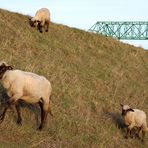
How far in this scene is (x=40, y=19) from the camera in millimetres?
25062

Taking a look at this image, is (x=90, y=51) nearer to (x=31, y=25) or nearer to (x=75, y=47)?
(x=75, y=47)

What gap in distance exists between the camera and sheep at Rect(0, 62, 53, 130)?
44.5 ft

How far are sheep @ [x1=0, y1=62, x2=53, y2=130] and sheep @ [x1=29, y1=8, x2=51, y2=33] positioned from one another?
10.9 metres

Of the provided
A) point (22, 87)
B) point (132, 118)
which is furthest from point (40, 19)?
point (22, 87)

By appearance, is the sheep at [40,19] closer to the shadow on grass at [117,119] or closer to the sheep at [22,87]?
the shadow on grass at [117,119]

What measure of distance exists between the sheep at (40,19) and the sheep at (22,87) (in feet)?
35.7

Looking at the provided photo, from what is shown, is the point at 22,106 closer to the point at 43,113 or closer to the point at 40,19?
the point at 43,113

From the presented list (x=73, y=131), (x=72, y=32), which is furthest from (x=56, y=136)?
(x=72, y=32)

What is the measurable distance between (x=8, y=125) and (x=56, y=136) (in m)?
1.57

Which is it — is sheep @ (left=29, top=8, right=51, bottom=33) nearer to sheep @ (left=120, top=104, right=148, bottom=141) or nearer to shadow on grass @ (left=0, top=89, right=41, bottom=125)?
sheep @ (left=120, top=104, right=148, bottom=141)

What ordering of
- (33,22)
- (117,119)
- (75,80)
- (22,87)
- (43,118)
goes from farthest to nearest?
(33,22)
(75,80)
(117,119)
(43,118)
(22,87)

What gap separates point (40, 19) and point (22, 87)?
11.9m

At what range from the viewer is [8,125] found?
13539 mm

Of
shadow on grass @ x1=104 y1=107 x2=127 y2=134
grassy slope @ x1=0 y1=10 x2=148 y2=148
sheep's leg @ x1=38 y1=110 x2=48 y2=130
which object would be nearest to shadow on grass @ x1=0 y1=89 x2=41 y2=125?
grassy slope @ x1=0 y1=10 x2=148 y2=148
